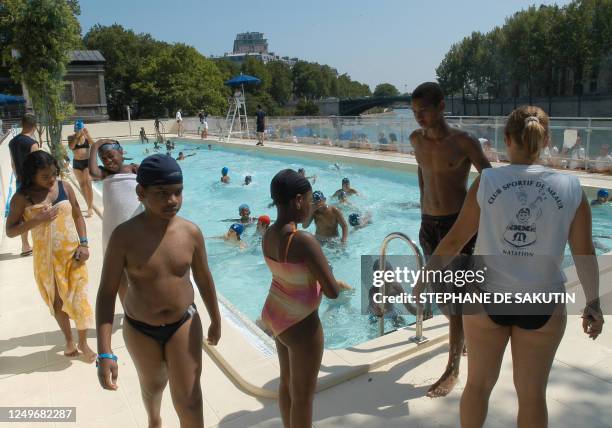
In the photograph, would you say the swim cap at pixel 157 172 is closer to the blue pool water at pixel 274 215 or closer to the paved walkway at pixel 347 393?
the paved walkway at pixel 347 393

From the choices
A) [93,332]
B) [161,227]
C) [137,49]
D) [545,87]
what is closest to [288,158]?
[93,332]

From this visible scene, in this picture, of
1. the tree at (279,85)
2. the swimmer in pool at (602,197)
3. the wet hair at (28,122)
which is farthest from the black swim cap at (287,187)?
the tree at (279,85)

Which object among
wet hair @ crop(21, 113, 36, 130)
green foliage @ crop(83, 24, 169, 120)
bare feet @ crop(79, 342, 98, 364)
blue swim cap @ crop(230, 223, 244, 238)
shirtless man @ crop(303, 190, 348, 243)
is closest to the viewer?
bare feet @ crop(79, 342, 98, 364)

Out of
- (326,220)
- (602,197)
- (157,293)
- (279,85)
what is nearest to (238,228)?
(326,220)

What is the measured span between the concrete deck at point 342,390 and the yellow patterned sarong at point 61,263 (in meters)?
0.49

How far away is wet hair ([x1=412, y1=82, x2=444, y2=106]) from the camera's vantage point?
136 inches

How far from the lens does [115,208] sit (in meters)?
4.23

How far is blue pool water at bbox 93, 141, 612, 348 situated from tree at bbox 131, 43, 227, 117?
3702cm

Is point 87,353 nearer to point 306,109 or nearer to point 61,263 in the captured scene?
point 61,263

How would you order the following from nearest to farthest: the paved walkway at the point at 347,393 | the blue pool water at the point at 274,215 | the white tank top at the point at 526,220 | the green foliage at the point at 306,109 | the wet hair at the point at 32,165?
the white tank top at the point at 526,220 → the paved walkway at the point at 347,393 → the wet hair at the point at 32,165 → the blue pool water at the point at 274,215 → the green foliage at the point at 306,109

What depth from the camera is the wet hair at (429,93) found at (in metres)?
3.44

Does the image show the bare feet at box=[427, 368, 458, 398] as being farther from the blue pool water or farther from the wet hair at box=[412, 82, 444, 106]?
the blue pool water

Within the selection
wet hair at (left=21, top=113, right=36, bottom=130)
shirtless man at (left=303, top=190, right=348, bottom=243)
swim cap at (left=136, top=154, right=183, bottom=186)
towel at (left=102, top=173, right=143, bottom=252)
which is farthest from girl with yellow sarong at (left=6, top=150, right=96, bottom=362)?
shirtless man at (left=303, top=190, right=348, bottom=243)

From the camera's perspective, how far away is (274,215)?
42.9ft
